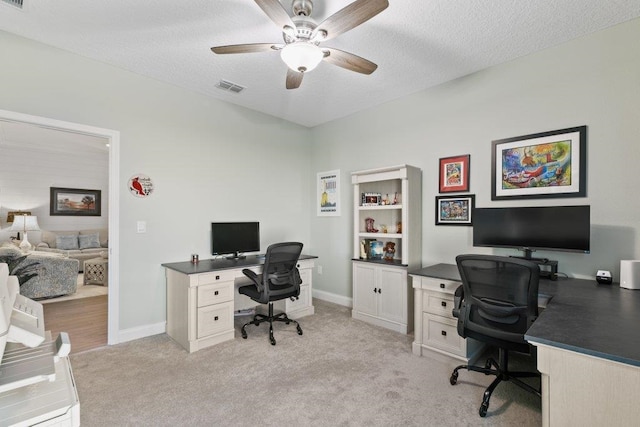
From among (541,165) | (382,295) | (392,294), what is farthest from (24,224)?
(541,165)

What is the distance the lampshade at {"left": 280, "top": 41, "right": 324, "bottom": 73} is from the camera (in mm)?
1908

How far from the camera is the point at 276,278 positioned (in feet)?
Answer: 10.1

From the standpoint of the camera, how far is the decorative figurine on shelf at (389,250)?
367 cm

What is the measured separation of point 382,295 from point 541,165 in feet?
6.62

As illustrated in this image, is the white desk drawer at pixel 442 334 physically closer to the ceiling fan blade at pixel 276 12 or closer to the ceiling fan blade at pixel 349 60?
the ceiling fan blade at pixel 349 60

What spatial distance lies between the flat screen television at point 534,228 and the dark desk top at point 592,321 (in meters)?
0.34

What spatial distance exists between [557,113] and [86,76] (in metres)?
4.33

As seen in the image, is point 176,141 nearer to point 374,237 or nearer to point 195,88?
point 195,88

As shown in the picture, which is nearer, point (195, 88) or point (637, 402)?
point (637, 402)

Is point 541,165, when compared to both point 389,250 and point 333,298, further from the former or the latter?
point 333,298

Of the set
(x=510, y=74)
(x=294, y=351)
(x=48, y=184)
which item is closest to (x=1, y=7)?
(x=294, y=351)

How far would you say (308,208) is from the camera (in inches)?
189

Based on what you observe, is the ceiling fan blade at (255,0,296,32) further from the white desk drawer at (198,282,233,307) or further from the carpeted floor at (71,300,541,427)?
the carpeted floor at (71,300,541,427)

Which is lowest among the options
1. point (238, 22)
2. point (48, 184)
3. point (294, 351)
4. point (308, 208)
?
point (294, 351)
